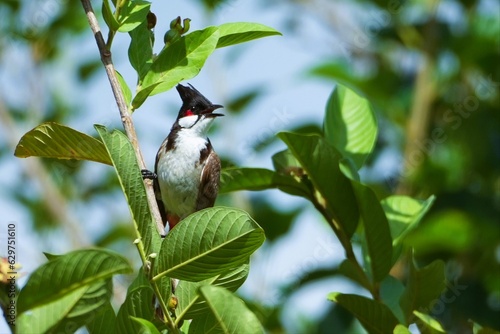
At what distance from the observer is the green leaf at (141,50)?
1589mm

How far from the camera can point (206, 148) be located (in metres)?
3.03

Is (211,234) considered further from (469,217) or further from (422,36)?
(422,36)

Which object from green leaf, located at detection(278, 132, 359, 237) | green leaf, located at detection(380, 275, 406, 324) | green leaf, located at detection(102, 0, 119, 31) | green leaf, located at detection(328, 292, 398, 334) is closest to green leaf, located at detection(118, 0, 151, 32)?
green leaf, located at detection(102, 0, 119, 31)

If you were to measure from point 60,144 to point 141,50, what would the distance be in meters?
0.23

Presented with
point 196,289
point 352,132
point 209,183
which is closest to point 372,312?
point 196,289

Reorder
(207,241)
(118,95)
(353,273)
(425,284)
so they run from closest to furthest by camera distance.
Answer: (207,241)
(118,95)
(425,284)
(353,273)

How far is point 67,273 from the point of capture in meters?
1.14

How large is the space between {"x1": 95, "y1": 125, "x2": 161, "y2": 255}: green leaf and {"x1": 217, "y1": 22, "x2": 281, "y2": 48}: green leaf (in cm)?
37

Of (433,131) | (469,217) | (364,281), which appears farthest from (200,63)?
(433,131)

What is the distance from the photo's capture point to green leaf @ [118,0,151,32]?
60.6 inches

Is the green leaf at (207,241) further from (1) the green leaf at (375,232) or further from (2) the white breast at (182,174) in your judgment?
(2) the white breast at (182,174)

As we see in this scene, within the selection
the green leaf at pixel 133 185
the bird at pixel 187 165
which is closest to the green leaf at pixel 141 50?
the green leaf at pixel 133 185

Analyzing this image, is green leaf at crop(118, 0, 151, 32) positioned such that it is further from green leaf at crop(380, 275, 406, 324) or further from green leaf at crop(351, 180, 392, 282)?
green leaf at crop(380, 275, 406, 324)

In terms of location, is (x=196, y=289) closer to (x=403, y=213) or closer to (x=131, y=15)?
(x=131, y=15)
